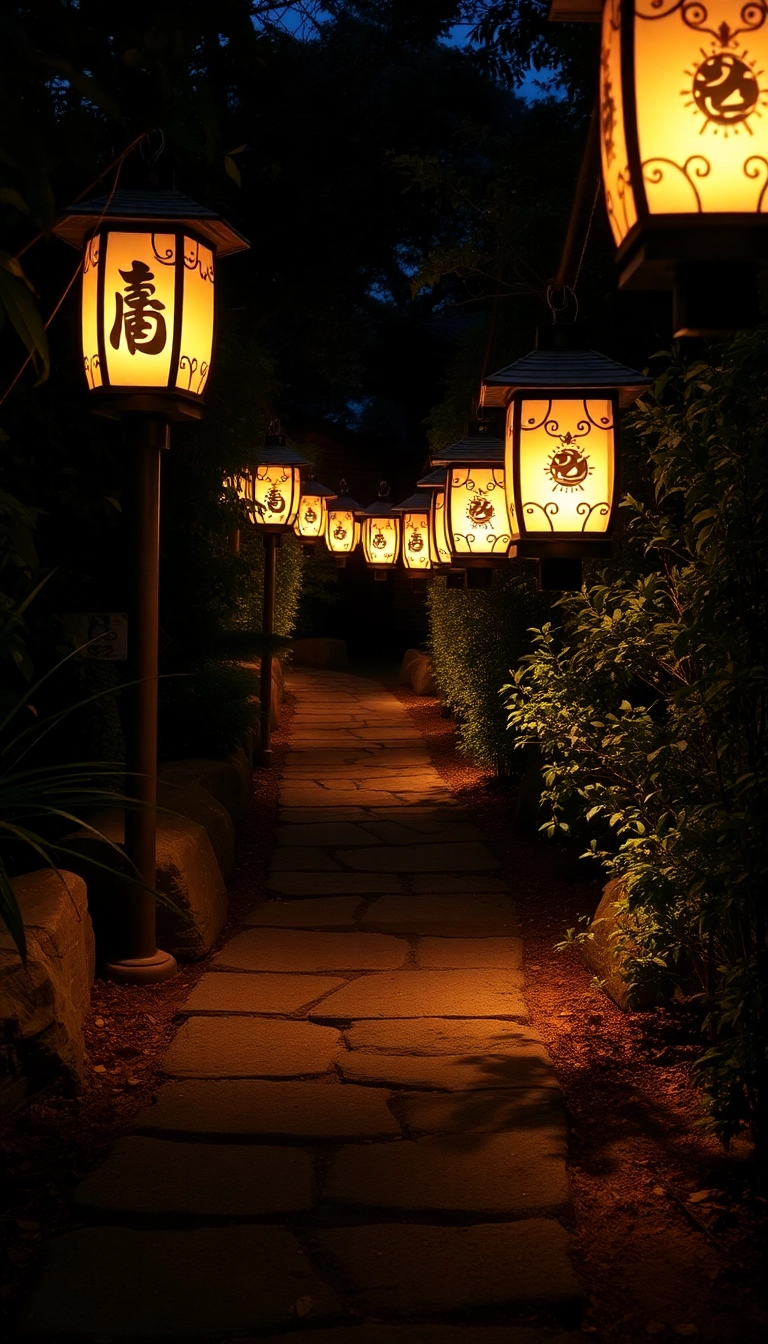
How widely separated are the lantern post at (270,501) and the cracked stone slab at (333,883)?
4496mm

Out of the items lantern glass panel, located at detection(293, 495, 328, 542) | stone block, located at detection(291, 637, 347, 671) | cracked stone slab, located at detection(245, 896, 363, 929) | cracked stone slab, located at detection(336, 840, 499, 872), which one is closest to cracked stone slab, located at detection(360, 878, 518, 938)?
cracked stone slab, located at detection(245, 896, 363, 929)

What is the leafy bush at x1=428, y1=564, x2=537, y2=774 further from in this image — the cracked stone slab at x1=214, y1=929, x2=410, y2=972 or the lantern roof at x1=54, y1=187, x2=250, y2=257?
the lantern roof at x1=54, y1=187, x2=250, y2=257

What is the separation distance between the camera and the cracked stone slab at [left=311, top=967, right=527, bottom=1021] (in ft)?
18.7

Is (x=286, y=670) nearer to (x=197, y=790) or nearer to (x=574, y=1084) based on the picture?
(x=197, y=790)

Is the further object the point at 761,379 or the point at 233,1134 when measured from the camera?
the point at 233,1134

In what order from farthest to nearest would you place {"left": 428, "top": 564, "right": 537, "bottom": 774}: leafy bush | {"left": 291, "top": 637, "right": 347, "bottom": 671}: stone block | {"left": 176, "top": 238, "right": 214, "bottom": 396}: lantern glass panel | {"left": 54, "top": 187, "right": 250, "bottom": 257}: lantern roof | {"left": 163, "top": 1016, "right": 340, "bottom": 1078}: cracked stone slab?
{"left": 291, "top": 637, "right": 347, "bottom": 671}: stone block → {"left": 428, "top": 564, "right": 537, "bottom": 774}: leafy bush → {"left": 176, "top": 238, "right": 214, "bottom": 396}: lantern glass panel → {"left": 54, "top": 187, "right": 250, "bottom": 257}: lantern roof → {"left": 163, "top": 1016, "right": 340, "bottom": 1078}: cracked stone slab

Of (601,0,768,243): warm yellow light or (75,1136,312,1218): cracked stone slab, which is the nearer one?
(601,0,768,243): warm yellow light

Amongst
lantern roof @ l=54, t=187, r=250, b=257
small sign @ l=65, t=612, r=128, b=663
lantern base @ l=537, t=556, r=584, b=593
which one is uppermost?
lantern roof @ l=54, t=187, r=250, b=257

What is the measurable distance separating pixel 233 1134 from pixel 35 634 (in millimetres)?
3388

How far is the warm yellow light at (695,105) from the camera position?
245cm

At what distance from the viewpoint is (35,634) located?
671 centimetres

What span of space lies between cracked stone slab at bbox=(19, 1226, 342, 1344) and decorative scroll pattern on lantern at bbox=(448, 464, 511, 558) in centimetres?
517

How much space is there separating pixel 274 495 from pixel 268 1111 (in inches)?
377

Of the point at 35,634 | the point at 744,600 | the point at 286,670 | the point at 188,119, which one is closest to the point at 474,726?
the point at 35,634
